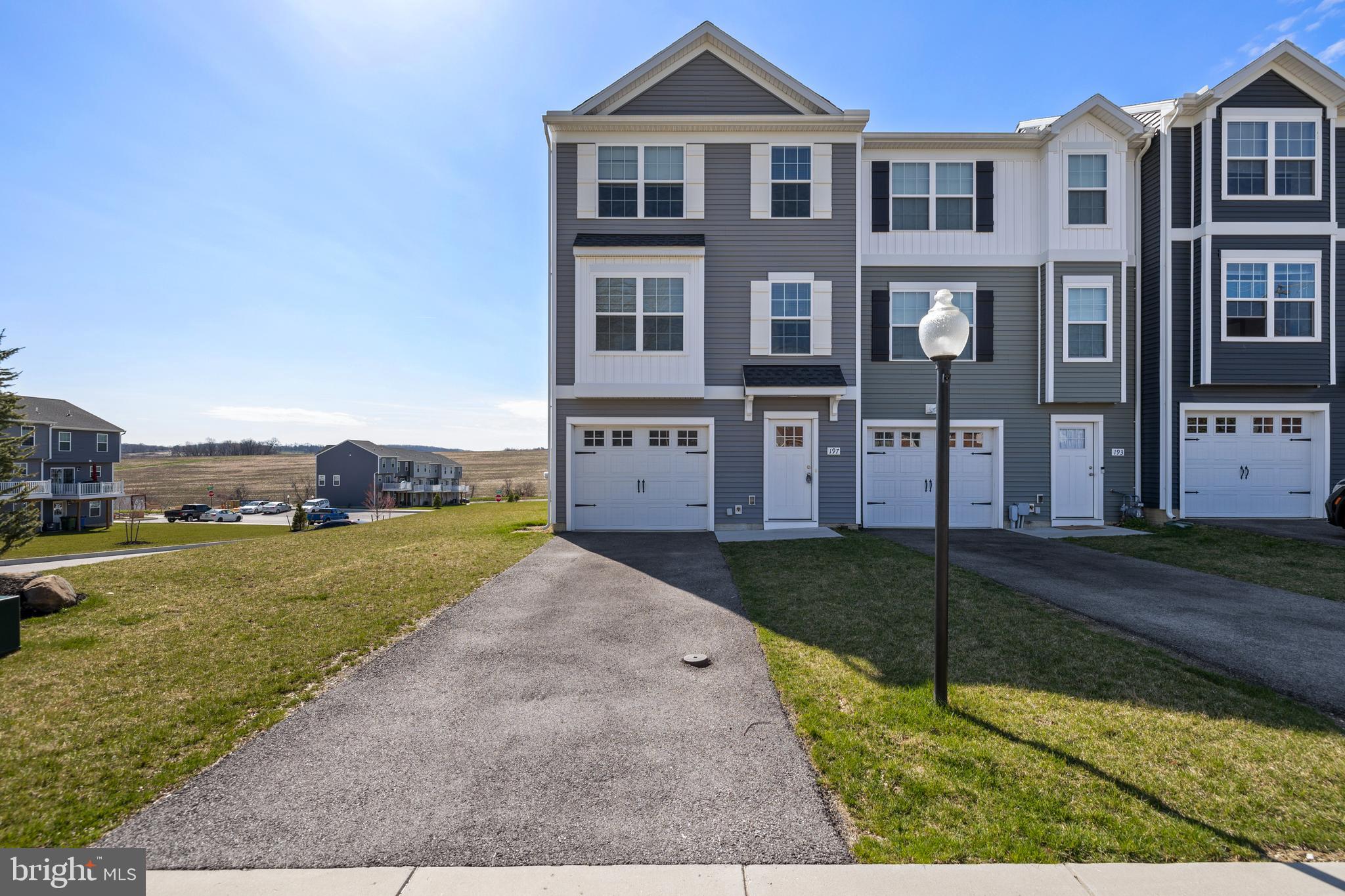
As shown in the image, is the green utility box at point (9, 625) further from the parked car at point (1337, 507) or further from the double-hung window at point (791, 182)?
the parked car at point (1337, 507)

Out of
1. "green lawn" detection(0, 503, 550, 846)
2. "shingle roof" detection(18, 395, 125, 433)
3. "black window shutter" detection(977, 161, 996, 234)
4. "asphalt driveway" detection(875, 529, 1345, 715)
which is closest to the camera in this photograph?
"green lawn" detection(0, 503, 550, 846)

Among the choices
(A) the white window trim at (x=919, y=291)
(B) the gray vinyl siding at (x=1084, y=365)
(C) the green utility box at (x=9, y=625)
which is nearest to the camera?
(C) the green utility box at (x=9, y=625)

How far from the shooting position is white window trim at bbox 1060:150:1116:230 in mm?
12453

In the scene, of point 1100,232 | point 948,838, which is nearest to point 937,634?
point 948,838

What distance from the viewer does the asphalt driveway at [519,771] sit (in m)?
2.58

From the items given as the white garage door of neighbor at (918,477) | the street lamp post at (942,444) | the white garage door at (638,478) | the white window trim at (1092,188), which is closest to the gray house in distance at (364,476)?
the white garage door at (638,478)

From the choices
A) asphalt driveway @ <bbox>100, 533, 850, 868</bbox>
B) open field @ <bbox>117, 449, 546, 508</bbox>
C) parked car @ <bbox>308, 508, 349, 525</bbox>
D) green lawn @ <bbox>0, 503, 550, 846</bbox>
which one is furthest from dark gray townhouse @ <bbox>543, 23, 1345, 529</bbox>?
open field @ <bbox>117, 449, 546, 508</bbox>

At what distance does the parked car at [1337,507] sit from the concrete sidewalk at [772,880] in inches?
486

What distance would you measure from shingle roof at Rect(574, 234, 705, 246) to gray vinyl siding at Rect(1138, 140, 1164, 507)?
10340 mm

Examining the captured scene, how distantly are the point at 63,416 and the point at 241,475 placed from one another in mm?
46387

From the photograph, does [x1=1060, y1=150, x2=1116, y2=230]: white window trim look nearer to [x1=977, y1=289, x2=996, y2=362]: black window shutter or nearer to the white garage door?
[x1=977, y1=289, x2=996, y2=362]: black window shutter

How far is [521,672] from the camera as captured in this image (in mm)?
4629

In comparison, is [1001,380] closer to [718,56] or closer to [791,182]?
[791,182]

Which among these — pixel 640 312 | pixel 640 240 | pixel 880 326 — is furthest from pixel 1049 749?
pixel 640 240
